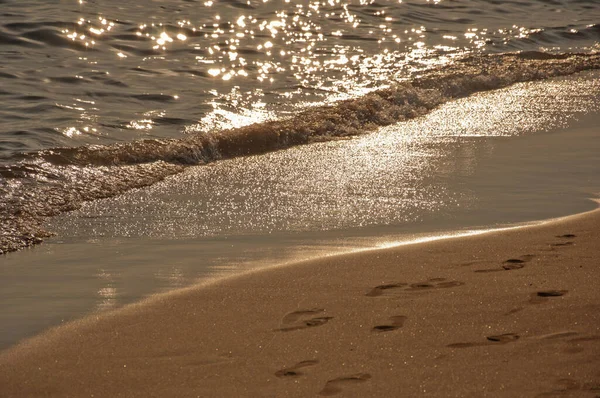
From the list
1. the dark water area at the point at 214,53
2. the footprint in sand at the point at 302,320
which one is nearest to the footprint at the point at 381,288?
the footprint in sand at the point at 302,320

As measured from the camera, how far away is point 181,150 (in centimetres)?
779

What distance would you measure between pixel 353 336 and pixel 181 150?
4.36m

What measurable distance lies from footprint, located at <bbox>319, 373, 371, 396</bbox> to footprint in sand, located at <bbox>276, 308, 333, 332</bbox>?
1.79 feet

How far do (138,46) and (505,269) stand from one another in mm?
8328

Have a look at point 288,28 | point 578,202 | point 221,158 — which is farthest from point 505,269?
point 288,28

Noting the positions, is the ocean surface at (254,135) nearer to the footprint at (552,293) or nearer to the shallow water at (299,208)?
the shallow water at (299,208)

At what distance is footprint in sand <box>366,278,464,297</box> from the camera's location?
4254mm

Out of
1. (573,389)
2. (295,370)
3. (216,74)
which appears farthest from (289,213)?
(216,74)

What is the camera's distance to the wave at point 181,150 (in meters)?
6.13

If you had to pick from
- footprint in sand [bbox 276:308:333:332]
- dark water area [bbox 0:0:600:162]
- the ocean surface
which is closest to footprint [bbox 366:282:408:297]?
footprint in sand [bbox 276:308:333:332]

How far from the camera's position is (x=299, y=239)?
213 inches

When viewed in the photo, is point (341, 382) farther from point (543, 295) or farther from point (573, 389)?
point (543, 295)

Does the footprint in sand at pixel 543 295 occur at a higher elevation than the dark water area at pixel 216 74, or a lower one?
lower

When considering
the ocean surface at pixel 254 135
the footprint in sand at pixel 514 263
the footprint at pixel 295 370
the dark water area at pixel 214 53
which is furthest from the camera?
the dark water area at pixel 214 53
